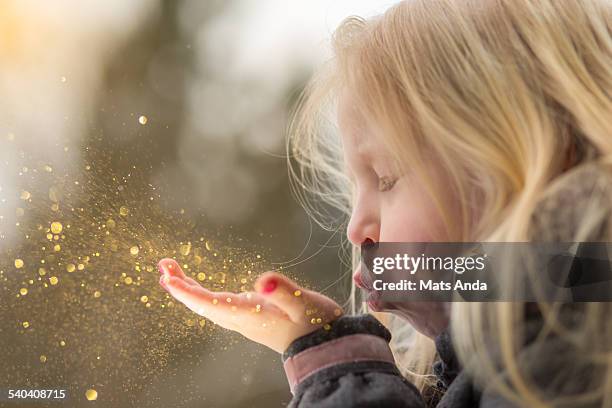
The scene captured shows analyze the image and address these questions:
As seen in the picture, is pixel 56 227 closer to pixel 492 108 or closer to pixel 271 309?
pixel 271 309

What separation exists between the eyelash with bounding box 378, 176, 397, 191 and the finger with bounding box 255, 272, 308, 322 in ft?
0.34

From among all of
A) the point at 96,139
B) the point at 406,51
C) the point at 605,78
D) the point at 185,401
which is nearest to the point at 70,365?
the point at 185,401

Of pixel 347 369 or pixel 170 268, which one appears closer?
pixel 347 369

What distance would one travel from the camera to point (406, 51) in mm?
588

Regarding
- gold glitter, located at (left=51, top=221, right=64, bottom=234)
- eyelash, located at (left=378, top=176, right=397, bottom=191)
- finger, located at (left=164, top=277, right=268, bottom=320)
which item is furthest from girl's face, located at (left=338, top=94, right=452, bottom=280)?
gold glitter, located at (left=51, top=221, right=64, bottom=234)

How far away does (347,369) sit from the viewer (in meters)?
0.56

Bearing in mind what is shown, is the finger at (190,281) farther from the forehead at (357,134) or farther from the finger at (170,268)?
the forehead at (357,134)

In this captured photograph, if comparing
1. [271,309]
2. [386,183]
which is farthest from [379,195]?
[271,309]

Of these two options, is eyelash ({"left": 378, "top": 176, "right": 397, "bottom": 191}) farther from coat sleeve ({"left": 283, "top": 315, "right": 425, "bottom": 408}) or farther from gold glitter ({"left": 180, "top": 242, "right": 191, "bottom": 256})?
gold glitter ({"left": 180, "top": 242, "right": 191, "bottom": 256})

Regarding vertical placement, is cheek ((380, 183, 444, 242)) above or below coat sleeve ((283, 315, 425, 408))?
above

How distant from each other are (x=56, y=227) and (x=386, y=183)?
0.33 metres

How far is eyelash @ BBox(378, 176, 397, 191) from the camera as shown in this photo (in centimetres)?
59

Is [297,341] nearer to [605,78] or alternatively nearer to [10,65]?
[605,78]

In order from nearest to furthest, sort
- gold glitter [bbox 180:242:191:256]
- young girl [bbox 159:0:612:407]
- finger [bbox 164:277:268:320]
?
1. young girl [bbox 159:0:612:407]
2. finger [bbox 164:277:268:320]
3. gold glitter [bbox 180:242:191:256]
